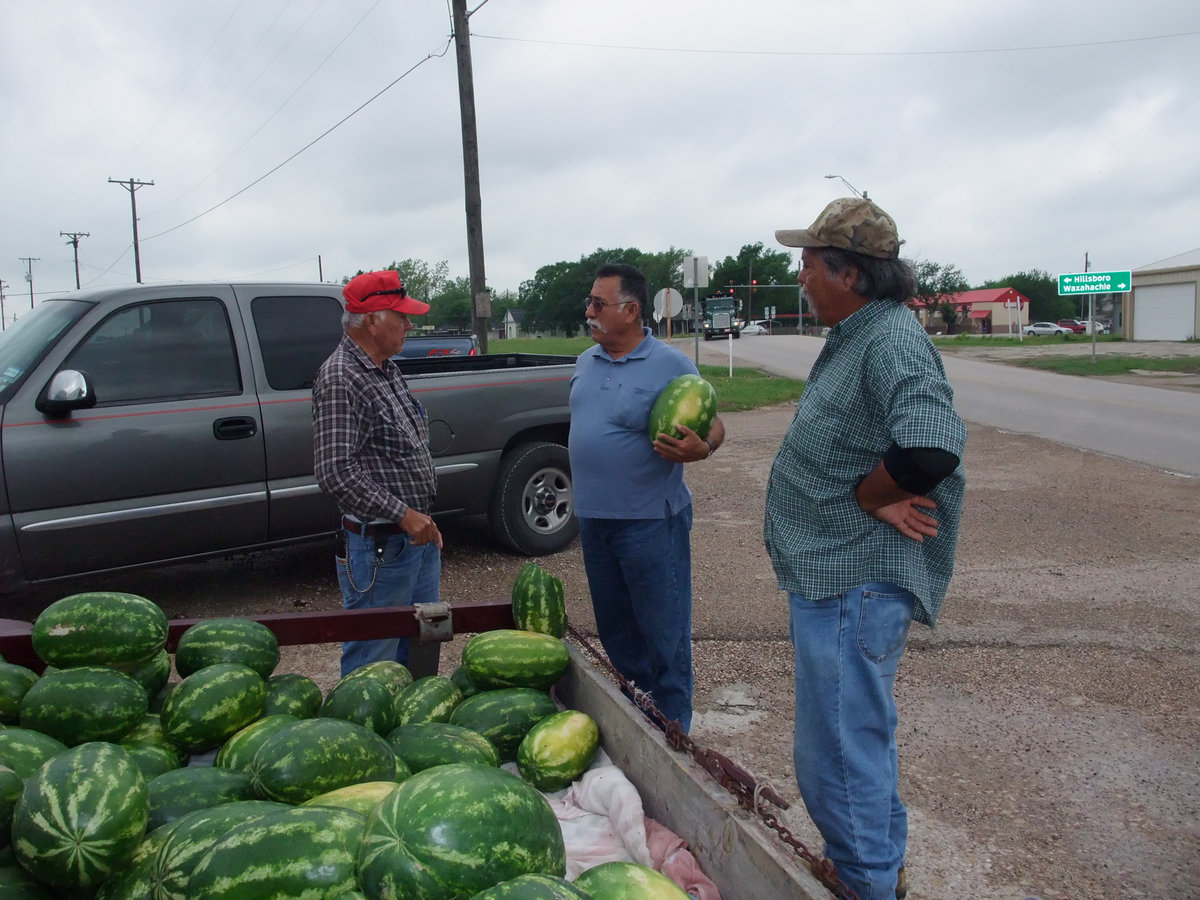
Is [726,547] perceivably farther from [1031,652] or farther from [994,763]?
[994,763]

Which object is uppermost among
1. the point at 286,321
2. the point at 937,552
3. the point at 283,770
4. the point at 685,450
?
the point at 286,321

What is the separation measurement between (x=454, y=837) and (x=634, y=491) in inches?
90.8

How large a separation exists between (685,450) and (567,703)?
1.14m

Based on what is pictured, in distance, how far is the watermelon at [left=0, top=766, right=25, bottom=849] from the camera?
1.89 metres

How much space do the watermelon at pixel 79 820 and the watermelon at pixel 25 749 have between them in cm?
23

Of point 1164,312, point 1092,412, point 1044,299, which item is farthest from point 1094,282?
point 1044,299

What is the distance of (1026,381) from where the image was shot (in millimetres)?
25094

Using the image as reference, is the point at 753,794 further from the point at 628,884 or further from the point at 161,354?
the point at 161,354

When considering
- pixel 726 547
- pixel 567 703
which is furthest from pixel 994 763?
pixel 726 547

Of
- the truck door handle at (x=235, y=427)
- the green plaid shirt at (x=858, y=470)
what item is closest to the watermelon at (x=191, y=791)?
the green plaid shirt at (x=858, y=470)

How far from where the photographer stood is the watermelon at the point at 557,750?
2.52 m

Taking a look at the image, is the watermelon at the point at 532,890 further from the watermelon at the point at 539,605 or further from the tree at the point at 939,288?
the tree at the point at 939,288

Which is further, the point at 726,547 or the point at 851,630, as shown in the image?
the point at 726,547

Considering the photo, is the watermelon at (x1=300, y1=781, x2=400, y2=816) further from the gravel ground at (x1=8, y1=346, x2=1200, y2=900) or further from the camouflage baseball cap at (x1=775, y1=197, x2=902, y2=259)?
the gravel ground at (x1=8, y1=346, x2=1200, y2=900)
